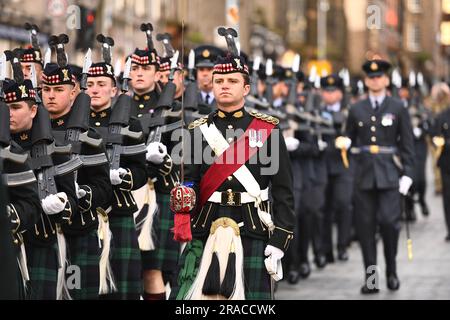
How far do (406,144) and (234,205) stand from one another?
5384mm

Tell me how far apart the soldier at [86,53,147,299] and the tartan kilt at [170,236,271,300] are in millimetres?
1865

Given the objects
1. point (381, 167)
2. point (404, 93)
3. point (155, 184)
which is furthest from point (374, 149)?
point (404, 93)

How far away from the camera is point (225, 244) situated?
832cm

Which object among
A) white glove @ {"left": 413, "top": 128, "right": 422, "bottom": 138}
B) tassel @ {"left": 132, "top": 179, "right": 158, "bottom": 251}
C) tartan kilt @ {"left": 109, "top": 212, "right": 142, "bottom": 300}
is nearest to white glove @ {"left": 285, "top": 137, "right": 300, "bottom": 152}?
tassel @ {"left": 132, "top": 179, "right": 158, "bottom": 251}

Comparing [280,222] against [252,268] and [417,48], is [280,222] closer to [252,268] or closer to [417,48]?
[252,268]

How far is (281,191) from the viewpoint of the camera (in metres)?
8.44

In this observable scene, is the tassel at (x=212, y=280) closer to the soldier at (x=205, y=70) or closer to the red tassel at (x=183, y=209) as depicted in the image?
the red tassel at (x=183, y=209)

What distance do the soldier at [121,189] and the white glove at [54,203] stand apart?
173cm

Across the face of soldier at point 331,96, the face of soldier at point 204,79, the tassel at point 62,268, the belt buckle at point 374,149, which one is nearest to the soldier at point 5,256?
the tassel at point 62,268

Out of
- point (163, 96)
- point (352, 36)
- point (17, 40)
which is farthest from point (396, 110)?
point (352, 36)

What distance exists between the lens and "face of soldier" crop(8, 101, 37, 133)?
8219 millimetres

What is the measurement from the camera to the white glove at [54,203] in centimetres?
809
